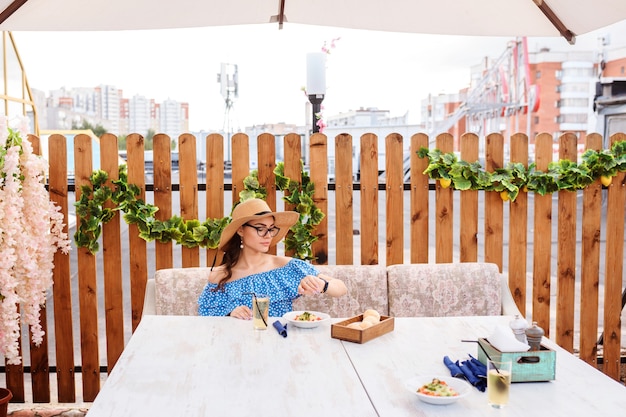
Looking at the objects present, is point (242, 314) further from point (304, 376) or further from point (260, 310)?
point (304, 376)

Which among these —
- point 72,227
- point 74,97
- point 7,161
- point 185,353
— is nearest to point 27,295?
point 7,161

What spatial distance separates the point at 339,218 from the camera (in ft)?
13.5

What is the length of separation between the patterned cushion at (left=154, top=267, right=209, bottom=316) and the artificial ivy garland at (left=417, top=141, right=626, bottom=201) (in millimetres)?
1560

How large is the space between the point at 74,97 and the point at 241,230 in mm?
76262

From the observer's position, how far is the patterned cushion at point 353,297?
12.2ft

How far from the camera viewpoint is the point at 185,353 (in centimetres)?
239

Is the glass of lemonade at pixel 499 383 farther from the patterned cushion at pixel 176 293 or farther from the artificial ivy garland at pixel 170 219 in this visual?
the artificial ivy garland at pixel 170 219

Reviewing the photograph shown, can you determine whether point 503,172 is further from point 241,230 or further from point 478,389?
point 478,389

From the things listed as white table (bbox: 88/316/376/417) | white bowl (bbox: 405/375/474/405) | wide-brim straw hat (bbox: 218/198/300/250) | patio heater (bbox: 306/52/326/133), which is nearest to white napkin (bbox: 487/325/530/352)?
white bowl (bbox: 405/375/474/405)

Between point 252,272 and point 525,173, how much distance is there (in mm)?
1877

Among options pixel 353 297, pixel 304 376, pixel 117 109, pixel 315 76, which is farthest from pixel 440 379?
pixel 117 109

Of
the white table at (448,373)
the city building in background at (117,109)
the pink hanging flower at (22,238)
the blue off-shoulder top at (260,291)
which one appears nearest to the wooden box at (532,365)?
the white table at (448,373)

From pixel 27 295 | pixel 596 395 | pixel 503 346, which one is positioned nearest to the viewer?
pixel 596 395

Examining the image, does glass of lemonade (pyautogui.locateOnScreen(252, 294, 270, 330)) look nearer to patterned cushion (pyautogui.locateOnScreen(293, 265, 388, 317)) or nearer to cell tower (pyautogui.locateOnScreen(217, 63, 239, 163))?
patterned cushion (pyautogui.locateOnScreen(293, 265, 388, 317))
